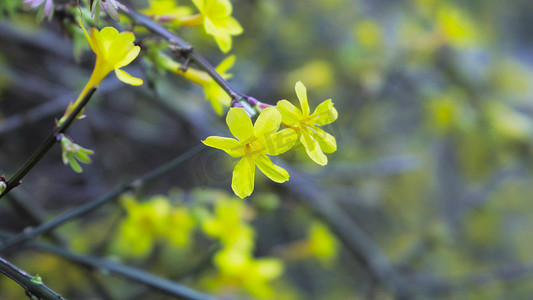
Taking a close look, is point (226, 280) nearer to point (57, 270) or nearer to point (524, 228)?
point (57, 270)

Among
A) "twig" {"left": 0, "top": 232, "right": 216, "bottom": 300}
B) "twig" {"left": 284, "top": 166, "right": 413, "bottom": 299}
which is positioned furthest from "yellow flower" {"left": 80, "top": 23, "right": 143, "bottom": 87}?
"twig" {"left": 284, "top": 166, "right": 413, "bottom": 299}

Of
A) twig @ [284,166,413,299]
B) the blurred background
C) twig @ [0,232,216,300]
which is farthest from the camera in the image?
twig @ [284,166,413,299]

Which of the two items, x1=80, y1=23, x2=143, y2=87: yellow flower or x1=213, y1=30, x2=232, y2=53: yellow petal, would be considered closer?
x1=80, y1=23, x2=143, y2=87: yellow flower

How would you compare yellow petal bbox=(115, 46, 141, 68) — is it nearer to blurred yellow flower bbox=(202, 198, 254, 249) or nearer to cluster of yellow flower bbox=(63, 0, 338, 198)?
cluster of yellow flower bbox=(63, 0, 338, 198)

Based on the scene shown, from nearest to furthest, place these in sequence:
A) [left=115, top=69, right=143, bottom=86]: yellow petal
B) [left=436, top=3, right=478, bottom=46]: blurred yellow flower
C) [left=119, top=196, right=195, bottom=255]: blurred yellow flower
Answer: [left=115, top=69, right=143, bottom=86]: yellow petal
[left=119, top=196, right=195, bottom=255]: blurred yellow flower
[left=436, top=3, right=478, bottom=46]: blurred yellow flower

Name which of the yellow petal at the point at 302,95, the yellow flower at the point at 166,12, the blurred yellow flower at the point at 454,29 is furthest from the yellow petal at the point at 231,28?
the blurred yellow flower at the point at 454,29

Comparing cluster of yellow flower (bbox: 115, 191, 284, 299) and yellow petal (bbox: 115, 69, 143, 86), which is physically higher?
cluster of yellow flower (bbox: 115, 191, 284, 299)

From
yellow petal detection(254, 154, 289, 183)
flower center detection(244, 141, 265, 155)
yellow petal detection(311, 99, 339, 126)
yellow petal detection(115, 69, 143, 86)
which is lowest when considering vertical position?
yellow petal detection(115, 69, 143, 86)

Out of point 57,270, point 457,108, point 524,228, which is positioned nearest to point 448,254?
point 524,228
